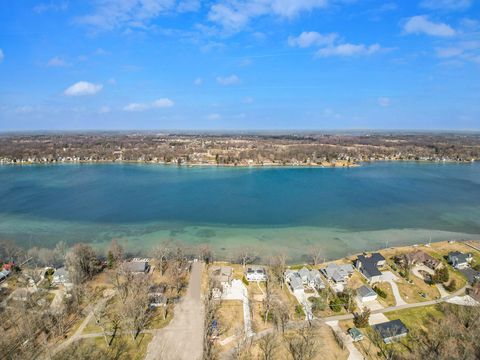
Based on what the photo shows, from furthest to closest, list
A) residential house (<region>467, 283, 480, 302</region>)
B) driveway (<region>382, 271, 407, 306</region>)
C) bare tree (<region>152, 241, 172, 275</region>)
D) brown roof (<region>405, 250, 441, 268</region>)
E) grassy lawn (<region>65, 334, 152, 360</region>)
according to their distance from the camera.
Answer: brown roof (<region>405, 250, 441, 268</region>)
bare tree (<region>152, 241, 172, 275</region>)
residential house (<region>467, 283, 480, 302</region>)
driveway (<region>382, 271, 407, 306</region>)
grassy lawn (<region>65, 334, 152, 360</region>)

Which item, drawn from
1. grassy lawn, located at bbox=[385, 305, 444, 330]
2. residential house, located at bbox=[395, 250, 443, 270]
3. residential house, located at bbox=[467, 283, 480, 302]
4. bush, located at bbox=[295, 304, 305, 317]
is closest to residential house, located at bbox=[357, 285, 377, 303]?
grassy lawn, located at bbox=[385, 305, 444, 330]

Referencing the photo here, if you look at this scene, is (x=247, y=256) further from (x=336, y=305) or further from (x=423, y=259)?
(x=423, y=259)

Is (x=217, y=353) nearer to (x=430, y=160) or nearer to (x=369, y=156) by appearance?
(x=369, y=156)

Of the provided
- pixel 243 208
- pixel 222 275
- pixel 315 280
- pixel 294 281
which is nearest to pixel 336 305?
pixel 315 280

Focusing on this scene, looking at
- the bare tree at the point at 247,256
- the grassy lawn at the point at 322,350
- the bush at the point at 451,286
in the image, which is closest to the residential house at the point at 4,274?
the bare tree at the point at 247,256

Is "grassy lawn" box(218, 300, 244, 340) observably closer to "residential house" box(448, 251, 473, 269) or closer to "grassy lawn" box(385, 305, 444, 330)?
"grassy lawn" box(385, 305, 444, 330)

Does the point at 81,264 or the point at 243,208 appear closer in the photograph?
the point at 81,264
